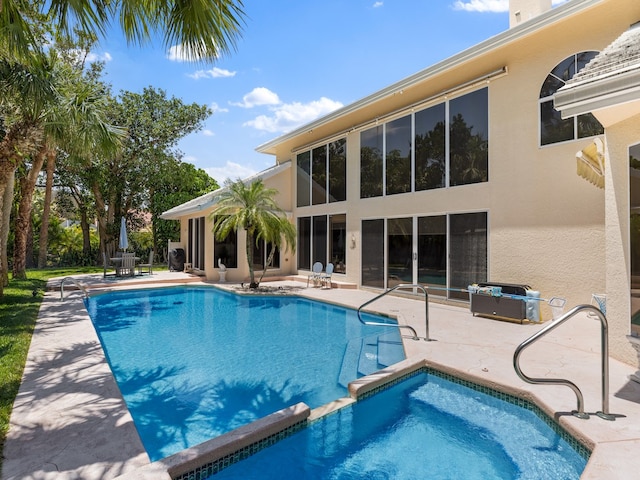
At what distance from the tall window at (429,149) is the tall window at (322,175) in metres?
1.42

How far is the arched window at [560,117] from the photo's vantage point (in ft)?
29.3

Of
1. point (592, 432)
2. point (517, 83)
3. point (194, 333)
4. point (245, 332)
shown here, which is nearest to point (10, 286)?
point (194, 333)

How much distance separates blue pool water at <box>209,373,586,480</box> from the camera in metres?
4.00

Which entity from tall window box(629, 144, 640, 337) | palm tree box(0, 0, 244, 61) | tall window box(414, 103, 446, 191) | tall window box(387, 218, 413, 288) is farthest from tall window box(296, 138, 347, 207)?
tall window box(629, 144, 640, 337)

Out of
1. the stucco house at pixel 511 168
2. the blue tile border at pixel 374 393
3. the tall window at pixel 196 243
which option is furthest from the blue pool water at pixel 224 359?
the tall window at pixel 196 243

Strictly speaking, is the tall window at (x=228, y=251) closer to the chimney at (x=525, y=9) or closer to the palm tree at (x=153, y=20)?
the palm tree at (x=153, y=20)

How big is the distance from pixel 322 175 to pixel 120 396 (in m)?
14.3

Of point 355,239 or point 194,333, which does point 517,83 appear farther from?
point 194,333

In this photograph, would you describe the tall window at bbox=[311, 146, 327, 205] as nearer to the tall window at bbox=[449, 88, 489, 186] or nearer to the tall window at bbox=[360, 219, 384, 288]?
the tall window at bbox=[360, 219, 384, 288]

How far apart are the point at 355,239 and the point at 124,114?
20.2m

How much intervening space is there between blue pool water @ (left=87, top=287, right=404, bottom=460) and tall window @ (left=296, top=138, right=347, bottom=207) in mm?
6354

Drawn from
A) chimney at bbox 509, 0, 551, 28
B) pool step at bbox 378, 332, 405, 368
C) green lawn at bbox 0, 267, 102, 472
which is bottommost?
pool step at bbox 378, 332, 405, 368

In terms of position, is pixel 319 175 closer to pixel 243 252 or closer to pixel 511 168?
pixel 243 252

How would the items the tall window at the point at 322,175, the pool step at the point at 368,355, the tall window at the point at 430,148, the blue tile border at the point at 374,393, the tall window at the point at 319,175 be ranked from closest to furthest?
the blue tile border at the point at 374,393, the pool step at the point at 368,355, the tall window at the point at 430,148, the tall window at the point at 322,175, the tall window at the point at 319,175
